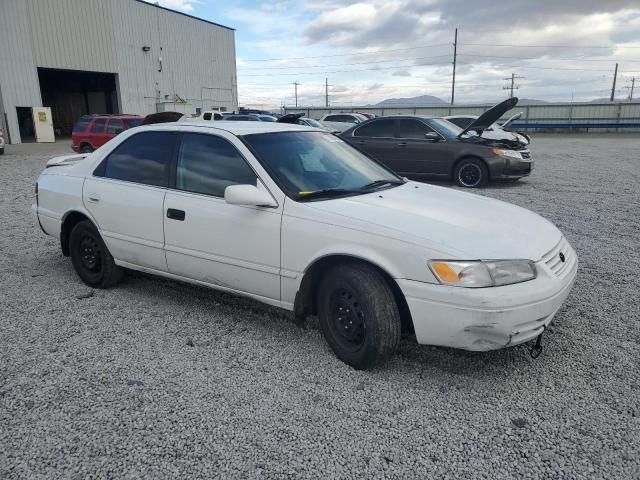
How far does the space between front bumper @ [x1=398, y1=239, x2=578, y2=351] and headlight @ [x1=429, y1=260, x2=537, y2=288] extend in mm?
34

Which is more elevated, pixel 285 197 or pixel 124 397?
pixel 285 197

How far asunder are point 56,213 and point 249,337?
8.02 feet

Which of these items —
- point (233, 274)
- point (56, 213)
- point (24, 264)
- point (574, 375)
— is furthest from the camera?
point (24, 264)

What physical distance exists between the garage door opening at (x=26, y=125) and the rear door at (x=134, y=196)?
95.4 ft

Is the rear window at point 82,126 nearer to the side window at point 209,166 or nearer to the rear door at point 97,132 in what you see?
the rear door at point 97,132

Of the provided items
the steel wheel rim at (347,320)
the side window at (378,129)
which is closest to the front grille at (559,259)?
the steel wheel rim at (347,320)

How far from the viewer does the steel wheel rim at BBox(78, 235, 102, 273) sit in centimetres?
438

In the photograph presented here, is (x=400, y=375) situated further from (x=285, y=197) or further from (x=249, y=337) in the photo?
(x=285, y=197)

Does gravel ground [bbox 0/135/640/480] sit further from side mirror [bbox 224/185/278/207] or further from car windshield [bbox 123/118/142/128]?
car windshield [bbox 123/118/142/128]

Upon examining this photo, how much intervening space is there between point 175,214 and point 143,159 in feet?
2.37

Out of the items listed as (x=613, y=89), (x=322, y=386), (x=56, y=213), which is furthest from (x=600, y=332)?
(x=613, y=89)

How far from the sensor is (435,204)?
11.1 ft

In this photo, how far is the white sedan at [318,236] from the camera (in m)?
2.70

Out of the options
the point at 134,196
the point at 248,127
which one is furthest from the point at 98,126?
the point at 248,127
